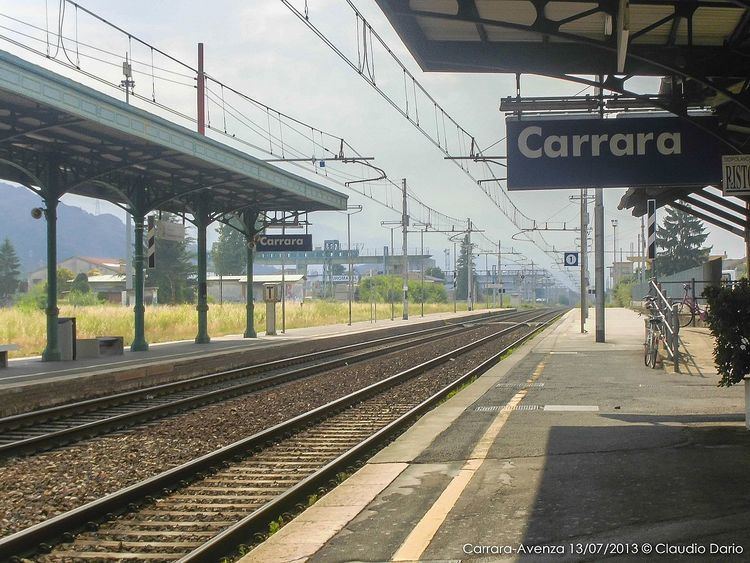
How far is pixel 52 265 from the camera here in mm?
20938

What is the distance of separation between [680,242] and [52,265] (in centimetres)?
9735

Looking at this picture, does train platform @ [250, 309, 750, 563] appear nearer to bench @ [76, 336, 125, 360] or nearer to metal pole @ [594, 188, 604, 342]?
bench @ [76, 336, 125, 360]

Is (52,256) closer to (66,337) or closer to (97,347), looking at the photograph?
(66,337)

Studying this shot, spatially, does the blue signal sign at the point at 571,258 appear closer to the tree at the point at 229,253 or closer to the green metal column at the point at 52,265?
the green metal column at the point at 52,265

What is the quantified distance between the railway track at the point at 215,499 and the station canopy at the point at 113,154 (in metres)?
7.56

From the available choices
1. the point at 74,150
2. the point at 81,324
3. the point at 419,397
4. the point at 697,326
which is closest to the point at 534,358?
the point at 419,397

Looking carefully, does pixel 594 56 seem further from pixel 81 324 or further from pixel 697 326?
pixel 81 324

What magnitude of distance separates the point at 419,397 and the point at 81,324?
2465 cm

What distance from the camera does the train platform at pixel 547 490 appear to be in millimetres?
5480

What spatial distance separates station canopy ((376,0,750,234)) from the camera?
29.8 ft

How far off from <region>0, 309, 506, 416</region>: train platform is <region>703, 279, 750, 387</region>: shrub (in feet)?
34.5

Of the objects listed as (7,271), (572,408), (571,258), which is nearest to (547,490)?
(572,408)

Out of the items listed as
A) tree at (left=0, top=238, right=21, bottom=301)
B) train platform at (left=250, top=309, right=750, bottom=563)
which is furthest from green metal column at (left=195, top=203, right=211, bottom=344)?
tree at (left=0, top=238, right=21, bottom=301)

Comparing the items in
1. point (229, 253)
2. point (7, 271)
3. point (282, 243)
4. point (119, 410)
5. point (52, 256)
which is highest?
point (229, 253)
